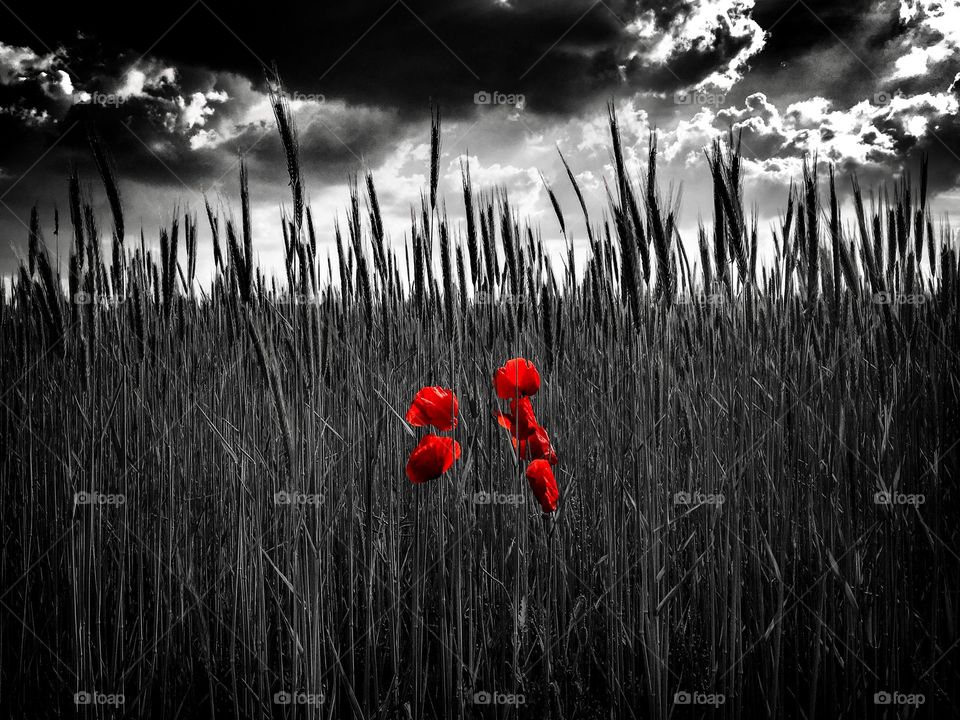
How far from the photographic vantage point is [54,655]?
1.30 metres

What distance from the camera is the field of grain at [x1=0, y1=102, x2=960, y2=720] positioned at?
1.08 meters

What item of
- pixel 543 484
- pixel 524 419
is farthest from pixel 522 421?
pixel 543 484

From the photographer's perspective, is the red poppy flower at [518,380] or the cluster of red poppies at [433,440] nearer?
the cluster of red poppies at [433,440]

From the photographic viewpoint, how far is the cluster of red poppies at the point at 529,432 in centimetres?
112

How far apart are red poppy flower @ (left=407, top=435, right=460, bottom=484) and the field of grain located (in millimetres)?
86

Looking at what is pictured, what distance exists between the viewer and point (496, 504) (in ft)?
4.40

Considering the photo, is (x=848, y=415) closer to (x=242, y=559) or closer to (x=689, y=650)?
(x=689, y=650)

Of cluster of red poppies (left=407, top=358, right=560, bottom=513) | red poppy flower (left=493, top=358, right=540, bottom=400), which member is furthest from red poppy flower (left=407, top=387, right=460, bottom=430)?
red poppy flower (left=493, top=358, right=540, bottom=400)

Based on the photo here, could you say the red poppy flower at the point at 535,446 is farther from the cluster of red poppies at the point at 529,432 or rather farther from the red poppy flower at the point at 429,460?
the red poppy flower at the point at 429,460

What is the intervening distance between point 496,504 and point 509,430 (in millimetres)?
234

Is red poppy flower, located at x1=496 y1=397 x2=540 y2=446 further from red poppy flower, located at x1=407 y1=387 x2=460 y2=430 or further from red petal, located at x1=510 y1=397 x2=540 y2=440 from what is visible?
red poppy flower, located at x1=407 y1=387 x2=460 y2=430

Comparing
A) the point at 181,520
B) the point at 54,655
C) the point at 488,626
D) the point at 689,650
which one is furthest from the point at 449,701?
the point at 54,655

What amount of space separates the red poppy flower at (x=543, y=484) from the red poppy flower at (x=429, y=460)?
0.61ft

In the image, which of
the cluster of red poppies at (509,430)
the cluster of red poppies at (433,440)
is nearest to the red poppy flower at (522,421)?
the cluster of red poppies at (509,430)
